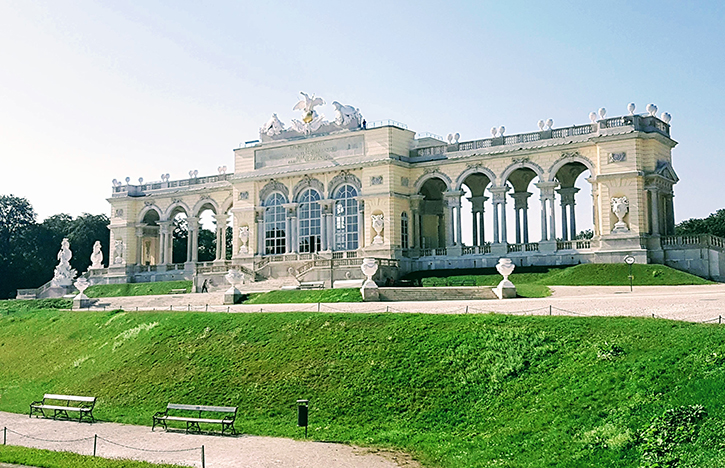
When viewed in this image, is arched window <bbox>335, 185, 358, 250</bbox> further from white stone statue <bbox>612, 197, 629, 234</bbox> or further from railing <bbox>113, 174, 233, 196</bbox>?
white stone statue <bbox>612, 197, 629, 234</bbox>

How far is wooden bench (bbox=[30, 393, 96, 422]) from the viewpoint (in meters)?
25.1

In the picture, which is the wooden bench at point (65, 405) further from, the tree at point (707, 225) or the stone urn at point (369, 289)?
the tree at point (707, 225)

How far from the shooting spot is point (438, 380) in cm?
2236

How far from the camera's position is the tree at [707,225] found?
266 feet

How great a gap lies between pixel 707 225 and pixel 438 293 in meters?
57.5

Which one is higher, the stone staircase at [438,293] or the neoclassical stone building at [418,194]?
the neoclassical stone building at [418,194]

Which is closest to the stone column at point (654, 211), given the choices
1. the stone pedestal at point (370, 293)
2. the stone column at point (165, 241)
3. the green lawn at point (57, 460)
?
the stone pedestal at point (370, 293)

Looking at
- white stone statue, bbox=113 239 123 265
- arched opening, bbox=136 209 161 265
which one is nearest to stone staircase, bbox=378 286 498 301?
arched opening, bbox=136 209 161 265

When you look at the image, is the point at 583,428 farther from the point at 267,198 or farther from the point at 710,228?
the point at 710,228

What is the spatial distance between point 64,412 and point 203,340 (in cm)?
606

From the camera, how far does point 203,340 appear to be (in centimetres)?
3028

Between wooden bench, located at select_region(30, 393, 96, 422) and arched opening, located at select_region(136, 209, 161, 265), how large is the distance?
47.1 metres

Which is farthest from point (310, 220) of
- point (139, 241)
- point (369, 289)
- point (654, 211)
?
point (654, 211)

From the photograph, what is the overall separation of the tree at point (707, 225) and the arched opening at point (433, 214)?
34.1 meters
